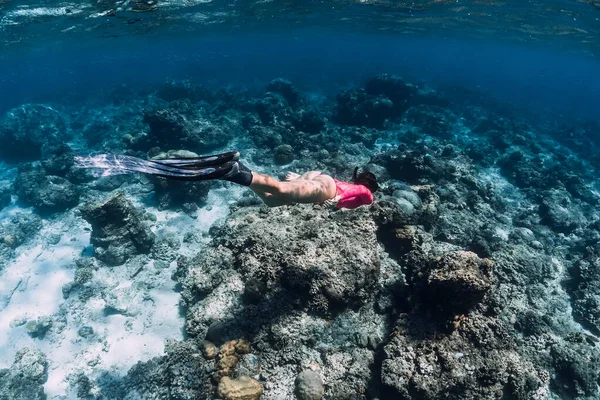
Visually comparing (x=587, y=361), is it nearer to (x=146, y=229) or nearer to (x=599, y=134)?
(x=146, y=229)

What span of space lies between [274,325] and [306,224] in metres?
2.31

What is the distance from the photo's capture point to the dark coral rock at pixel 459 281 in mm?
5484

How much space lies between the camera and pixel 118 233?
10.3 meters

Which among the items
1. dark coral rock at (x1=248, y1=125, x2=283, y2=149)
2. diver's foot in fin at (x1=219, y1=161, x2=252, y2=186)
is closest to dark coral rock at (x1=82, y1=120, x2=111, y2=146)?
dark coral rock at (x1=248, y1=125, x2=283, y2=149)

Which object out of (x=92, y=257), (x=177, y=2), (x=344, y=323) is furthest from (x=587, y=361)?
(x=177, y=2)

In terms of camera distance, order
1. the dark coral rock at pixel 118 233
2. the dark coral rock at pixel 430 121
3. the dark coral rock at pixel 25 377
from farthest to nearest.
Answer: the dark coral rock at pixel 430 121, the dark coral rock at pixel 118 233, the dark coral rock at pixel 25 377

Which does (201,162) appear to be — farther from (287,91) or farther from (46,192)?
(287,91)

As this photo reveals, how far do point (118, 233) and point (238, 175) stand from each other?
23.8 feet

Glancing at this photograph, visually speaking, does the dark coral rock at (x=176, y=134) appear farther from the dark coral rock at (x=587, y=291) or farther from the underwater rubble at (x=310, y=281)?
the dark coral rock at (x=587, y=291)

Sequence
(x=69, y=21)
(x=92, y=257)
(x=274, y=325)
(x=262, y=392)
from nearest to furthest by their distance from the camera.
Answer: (x=262, y=392), (x=274, y=325), (x=92, y=257), (x=69, y=21)

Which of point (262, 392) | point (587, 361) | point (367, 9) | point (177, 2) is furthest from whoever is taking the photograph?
point (367, 9)

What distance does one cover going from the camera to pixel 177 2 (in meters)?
23.6

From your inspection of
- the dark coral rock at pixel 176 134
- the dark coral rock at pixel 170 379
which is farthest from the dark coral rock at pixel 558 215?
the dark coral rock at pixel 176 134

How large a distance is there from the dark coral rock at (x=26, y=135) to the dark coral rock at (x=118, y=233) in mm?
12941
